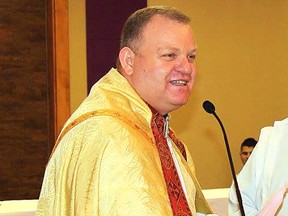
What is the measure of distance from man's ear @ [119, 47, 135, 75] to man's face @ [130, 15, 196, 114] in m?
0.02

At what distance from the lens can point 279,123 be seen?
263cm

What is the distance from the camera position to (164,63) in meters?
2.21

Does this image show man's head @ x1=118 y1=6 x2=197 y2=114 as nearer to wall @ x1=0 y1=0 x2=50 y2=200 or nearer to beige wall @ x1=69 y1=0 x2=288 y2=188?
wall @ x1=0 y1=0 x2=50 y2=200

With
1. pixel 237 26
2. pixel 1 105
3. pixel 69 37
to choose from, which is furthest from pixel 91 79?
pixel 237 26

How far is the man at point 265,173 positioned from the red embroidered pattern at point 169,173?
34cm

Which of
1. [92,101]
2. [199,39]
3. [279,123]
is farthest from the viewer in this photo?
[199,39]

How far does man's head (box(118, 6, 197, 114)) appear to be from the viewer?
7.22 ft

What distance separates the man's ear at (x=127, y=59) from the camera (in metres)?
2.28

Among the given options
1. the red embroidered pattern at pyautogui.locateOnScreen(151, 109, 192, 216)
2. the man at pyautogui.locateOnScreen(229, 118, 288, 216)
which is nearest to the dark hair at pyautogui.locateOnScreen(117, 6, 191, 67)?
the red embroidered pattern at pyautogui.locateOnScreen(151, 109, 192, 216)

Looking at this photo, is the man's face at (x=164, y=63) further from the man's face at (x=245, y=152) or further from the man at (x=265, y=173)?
the man's face at (x=245, y=152)

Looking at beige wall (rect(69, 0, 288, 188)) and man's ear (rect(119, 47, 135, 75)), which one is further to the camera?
beige wall (rect(69, 0, 288, 188))

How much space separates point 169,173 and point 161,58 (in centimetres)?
39

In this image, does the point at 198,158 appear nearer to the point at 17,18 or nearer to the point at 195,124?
the point at 195,124

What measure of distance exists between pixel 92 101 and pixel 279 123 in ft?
2.75
